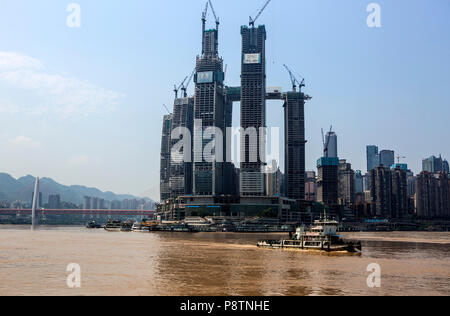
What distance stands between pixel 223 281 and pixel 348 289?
14.6m

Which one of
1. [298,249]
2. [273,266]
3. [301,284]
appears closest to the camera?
[301,284]

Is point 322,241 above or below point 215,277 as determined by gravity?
above

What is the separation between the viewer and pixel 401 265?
74375 millimetres

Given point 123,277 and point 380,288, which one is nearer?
point 380,288

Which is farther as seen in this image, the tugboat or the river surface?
the tugboat

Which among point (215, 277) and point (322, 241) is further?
point (322, 241)

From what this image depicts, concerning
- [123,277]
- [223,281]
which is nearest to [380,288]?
[223,281]

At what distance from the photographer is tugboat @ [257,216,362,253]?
331 feet

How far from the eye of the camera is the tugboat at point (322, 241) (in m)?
101

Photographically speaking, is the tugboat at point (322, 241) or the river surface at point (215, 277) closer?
the river surface at point (215, 277)

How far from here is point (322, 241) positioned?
102m
